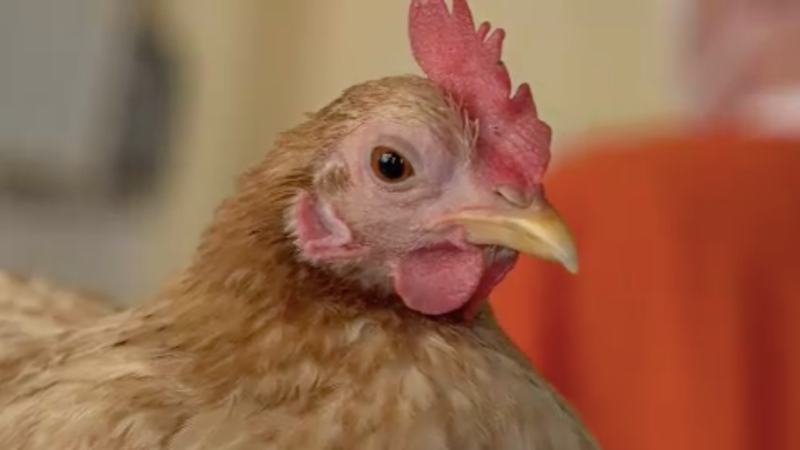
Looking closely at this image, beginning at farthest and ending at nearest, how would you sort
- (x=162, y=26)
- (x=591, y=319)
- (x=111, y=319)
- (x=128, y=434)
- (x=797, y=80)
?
(x=162, y=26), (x=797, y=80), (x=591, y=319), (x=111, y=319), (x=128, y=434)

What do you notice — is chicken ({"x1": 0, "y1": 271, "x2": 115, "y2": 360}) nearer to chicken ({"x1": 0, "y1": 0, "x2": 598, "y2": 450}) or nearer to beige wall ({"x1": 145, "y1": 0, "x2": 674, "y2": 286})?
chicken ({"x1": 0, "y1": 0, "x2": 598, "y2": 450})

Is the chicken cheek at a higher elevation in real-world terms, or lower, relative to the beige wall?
lower

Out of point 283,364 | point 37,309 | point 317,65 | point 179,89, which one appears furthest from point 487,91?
point 317,65

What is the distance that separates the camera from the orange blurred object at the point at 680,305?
1370 mm

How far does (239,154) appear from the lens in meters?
2.46

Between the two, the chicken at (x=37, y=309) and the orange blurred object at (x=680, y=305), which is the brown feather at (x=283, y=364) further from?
the orange blurred object at (x=680, y=305)

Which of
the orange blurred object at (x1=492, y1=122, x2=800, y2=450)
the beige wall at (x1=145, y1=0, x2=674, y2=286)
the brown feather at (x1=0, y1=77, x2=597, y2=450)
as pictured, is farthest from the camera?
the beige wall at (x1=145, y1=0, x2=674, y2=286)

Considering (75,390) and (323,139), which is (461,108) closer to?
(323,139)

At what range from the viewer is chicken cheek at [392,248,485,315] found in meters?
0.70

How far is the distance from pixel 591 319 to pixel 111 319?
74 cm

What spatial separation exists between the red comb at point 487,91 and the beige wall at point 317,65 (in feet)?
4.42

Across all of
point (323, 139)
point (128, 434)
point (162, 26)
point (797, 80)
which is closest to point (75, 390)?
point (128, 434)

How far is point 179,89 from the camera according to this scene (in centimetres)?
234

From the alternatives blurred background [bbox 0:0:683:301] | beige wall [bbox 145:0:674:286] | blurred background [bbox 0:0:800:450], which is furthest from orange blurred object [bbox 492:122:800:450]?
beige wall [bbox 145:0:674:286]
